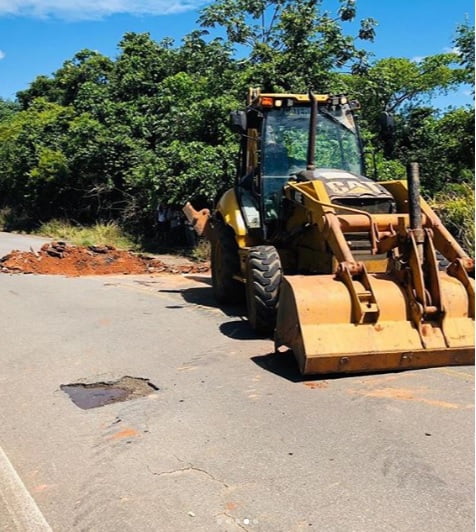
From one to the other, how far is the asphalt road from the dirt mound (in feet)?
24.6

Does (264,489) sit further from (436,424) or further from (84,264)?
(84,264)

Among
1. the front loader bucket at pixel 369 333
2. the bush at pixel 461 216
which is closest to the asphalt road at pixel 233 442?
the front loader bucket at pixel 369 333

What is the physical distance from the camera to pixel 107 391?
600 centimetres

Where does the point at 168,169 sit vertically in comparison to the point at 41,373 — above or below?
above

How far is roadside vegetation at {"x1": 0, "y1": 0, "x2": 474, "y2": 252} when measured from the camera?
55.5 ft

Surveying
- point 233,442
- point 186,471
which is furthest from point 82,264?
point 186,471

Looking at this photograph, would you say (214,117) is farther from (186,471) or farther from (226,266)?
(186,471)

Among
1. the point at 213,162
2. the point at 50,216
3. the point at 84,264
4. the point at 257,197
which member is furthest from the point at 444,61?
the point at 50,216

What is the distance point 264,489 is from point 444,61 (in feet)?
70.5

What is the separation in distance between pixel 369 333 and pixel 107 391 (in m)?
2.46

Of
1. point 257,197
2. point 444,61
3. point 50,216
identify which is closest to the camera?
point 257,197

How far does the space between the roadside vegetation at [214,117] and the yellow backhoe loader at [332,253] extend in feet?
11.8

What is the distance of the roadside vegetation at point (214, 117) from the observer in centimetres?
1692

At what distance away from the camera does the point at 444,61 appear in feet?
73.4
